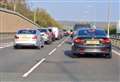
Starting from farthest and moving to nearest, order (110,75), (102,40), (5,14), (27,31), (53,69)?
(5,14), (27,31), (102,40), (53,69), (110,75)

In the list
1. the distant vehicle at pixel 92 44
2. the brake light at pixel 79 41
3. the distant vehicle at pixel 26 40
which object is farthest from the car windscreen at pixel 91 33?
the distant vehicle at pixel 26 40

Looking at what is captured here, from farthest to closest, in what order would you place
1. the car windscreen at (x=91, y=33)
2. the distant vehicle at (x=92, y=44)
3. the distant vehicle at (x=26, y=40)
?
the distant vehicle at (x=26, y=40)
the car windscreen at (x=91, y=33)
the distant vehicle at (x=92, y=44)

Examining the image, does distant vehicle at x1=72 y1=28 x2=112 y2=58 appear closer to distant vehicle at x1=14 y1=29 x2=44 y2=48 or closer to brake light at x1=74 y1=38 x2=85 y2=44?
brake light at x1=74 y1=38 x2=85 y2=44

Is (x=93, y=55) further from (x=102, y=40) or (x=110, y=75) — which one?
(x=110, y=75)

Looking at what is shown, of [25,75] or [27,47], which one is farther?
[27,47]

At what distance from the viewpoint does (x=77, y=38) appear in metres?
22.4

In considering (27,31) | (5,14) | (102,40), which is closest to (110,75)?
(102,40)

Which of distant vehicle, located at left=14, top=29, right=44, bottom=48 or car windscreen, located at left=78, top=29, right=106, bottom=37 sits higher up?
car windscreen, located at left=78, top=29, right=106, bottom=37

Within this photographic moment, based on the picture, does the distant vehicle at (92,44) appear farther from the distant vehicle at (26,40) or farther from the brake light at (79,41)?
the distant vehicle at (26,40)

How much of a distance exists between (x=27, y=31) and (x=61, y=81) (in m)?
19.2

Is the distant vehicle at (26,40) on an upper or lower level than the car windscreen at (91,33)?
lower

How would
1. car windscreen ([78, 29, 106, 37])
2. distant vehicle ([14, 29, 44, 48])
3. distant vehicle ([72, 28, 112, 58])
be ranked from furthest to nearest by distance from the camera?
distant vehicle ([14, 29, 44, 48]) → car windscreen ([78, 29, 106, 37]) → distant vehicle ([72, 28, 112, 58])

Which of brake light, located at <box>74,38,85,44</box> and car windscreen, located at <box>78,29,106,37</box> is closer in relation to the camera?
brake light, located at <box>74,38,85,44</box>

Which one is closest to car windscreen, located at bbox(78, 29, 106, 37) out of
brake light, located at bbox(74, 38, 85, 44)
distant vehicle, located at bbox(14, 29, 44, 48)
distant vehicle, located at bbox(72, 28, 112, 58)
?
distant vehicle, located at bbox(72, 28, 112, 58)
